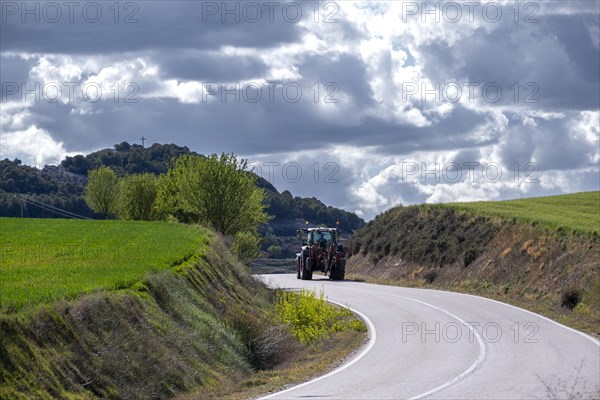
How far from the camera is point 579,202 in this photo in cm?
6644

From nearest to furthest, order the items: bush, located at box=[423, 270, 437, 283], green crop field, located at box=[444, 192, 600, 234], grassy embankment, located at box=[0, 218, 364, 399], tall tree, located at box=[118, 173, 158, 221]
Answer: grassy embankment, located at box=[0, 218, 364, 399] → green crop field, located at box=[444, 192, 600, 234] → bush, located at box=[423, 270, 437, 283] → tall tree, located at box=[118, 173, 158, 221]

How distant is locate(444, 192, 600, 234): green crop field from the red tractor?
9.24 metres

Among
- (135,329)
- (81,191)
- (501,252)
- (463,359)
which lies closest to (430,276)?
(501,252)

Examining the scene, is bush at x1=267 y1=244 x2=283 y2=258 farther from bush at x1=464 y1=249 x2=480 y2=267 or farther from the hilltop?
bush at x1=464 y1=249 x2=480 y2=267

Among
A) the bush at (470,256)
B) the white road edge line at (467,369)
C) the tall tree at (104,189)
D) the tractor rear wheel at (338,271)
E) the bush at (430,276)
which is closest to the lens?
the white road edge line at (467,369)

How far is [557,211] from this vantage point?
5716 cm

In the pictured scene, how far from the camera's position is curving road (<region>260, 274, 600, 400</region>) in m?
16.6

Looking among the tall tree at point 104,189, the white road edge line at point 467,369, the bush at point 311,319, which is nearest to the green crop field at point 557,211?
the white road edge line at point 467,369

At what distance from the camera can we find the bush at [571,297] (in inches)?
1277

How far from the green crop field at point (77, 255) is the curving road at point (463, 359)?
4936 mm

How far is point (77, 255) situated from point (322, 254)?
25.8 metres

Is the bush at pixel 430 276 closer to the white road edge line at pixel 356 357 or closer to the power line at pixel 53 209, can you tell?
the white road edge line at pixel 356 357

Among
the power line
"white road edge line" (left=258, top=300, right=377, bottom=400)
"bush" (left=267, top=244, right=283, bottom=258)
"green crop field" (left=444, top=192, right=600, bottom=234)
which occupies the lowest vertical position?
"white road edge line" (left=258, top=300, right=377, bottom=400)

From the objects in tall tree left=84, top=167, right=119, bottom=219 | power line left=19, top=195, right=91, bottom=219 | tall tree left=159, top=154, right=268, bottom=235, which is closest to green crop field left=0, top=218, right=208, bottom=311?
tall tree left=159, top=154, right=268, bottom=235
